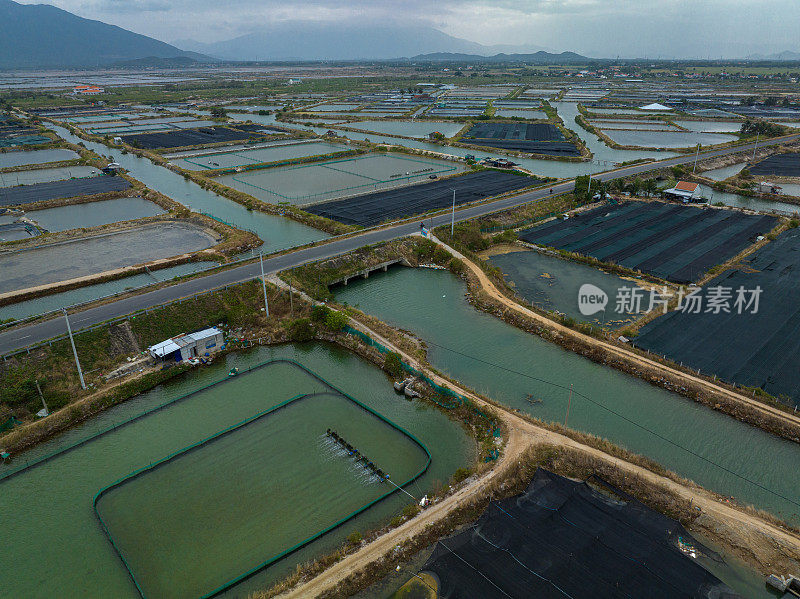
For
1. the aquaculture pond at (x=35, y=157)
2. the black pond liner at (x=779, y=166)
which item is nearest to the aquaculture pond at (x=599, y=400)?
the black pond liner at (x=779, y=166)

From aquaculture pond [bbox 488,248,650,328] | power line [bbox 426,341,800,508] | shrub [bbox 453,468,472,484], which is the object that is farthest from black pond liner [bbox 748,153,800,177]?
shrub [bbox 453,468,472,484]

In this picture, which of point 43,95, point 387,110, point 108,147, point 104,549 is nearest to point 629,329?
point 104,549

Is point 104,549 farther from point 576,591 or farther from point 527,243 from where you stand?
point 527,243

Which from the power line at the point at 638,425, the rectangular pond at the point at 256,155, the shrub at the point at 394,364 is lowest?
the power line at the point at 638,425

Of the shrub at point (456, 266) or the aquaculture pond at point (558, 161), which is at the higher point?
the aquaculture pond at point (558, 161)

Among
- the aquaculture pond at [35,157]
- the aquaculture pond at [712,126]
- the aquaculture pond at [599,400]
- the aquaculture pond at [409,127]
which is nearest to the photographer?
the aquaculture pond at [599,400]

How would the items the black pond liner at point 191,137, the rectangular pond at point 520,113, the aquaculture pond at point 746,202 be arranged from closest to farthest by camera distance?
the aquaculture pond at point 746,202 → the black pond liner at point 191,137 → the rectangular pond at point 520,113

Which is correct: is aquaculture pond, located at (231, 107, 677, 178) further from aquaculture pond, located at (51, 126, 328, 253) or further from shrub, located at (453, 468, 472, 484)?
shrub, located at (453, 468, 472, 484)

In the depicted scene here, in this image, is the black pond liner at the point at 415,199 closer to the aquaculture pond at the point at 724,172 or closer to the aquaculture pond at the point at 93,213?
the aquaculture pond at the point at 93,213
